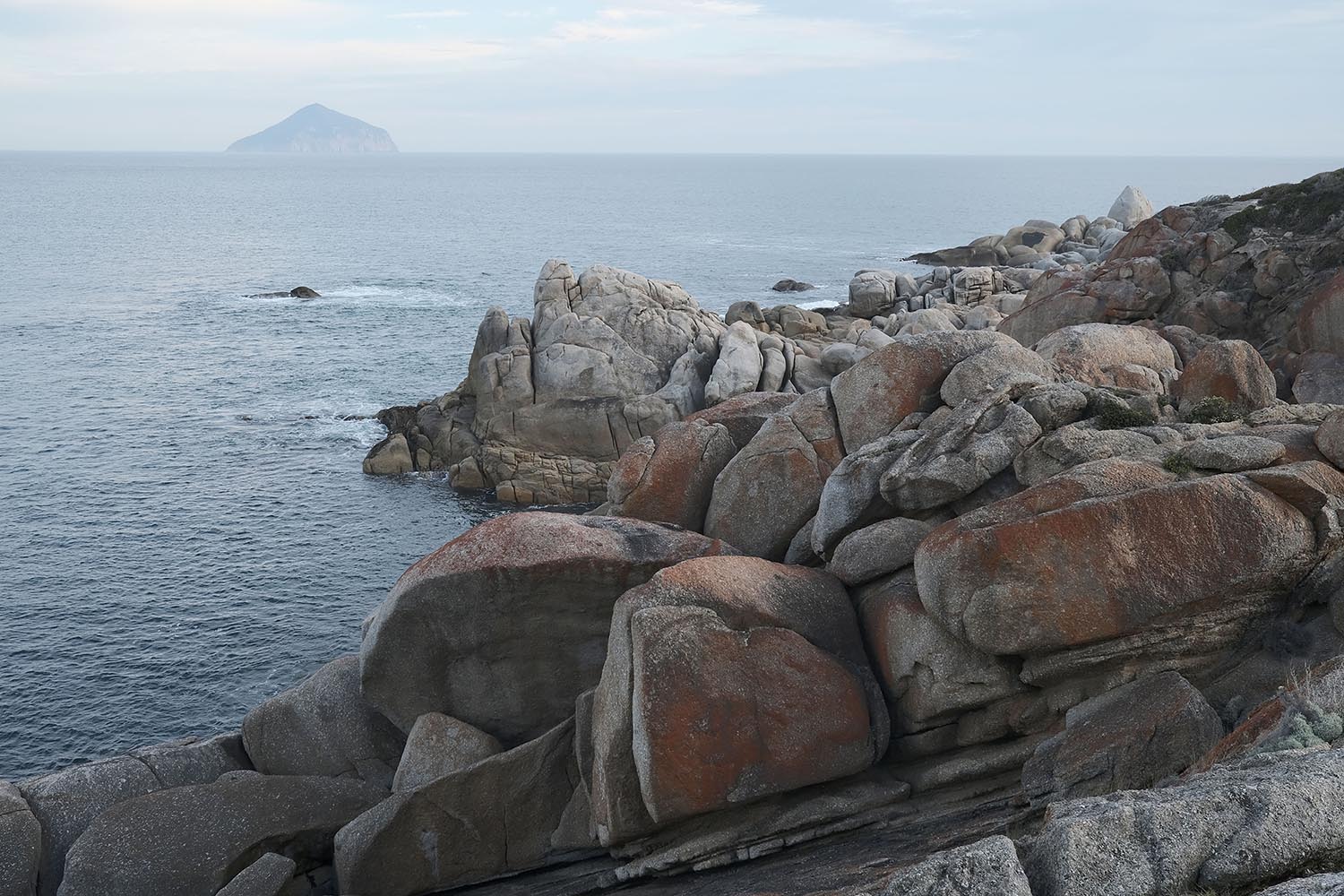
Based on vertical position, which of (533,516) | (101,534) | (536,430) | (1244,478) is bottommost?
(101,534)

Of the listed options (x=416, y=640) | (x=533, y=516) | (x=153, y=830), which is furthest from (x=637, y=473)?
(x=153, y=830)

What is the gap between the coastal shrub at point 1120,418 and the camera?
2300cm

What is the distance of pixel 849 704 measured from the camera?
784 inches

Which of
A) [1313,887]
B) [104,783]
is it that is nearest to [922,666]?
[1313,887]

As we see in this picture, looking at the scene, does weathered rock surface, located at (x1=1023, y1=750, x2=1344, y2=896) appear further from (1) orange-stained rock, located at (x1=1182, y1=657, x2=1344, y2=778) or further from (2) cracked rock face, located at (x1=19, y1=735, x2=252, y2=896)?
(2) cracked rock face, located at (x1=19, y1=735, x2=252, y2=896)

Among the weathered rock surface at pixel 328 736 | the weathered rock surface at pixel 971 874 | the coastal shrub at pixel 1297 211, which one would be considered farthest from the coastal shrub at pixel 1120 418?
the coastal shrub at pixel 1297 211

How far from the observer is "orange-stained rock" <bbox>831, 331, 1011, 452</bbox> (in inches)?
1064

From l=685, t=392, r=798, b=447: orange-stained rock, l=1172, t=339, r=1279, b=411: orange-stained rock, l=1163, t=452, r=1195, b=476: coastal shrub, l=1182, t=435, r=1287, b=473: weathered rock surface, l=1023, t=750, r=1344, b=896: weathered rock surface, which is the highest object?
l=1172, t=339, r=1279, b=411: orange-stained rock

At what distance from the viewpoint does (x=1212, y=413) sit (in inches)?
945

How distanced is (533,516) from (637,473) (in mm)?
4693

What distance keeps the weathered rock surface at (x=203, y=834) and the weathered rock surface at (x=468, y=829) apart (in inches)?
60.5

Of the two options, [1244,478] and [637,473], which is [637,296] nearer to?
[637,473]

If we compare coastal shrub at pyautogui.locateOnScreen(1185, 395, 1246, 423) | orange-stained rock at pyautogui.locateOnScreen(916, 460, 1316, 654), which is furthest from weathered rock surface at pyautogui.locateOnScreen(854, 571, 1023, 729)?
coastal shrub at pyautogui.locateOnScreen(1185, 395, 1246, 423)

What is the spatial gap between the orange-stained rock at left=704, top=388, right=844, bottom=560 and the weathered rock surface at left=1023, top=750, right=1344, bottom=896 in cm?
1666
